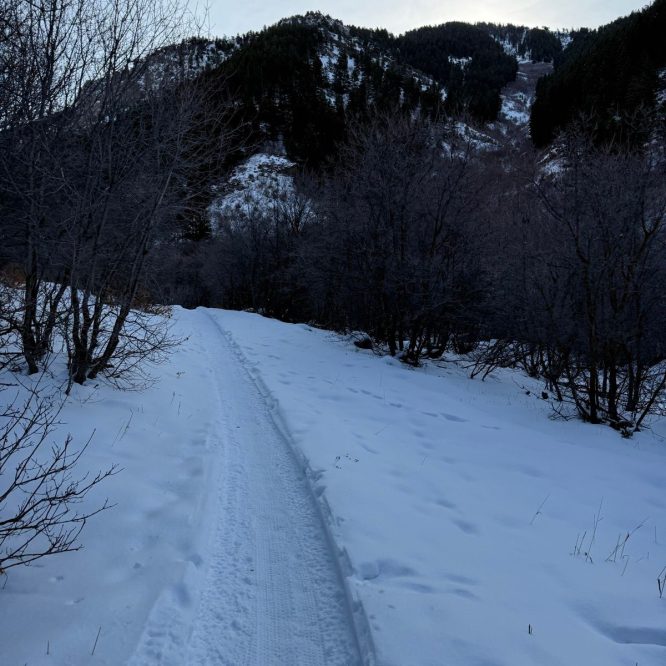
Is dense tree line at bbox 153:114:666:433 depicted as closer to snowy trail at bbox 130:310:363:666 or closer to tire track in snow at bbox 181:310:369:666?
tire track in snow at bbox 181:310:369:666

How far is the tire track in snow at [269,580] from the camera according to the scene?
2.69m

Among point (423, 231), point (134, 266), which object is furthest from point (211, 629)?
point (423, 231)

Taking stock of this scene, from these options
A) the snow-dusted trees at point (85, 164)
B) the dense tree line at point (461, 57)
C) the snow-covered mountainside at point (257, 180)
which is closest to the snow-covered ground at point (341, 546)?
the snow-dusted trees at point (85, 164)

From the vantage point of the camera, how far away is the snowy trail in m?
2.65

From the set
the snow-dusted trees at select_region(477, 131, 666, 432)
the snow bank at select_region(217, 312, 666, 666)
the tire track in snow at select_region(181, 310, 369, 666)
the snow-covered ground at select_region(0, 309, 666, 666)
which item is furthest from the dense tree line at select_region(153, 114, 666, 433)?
the tire track in snow at select_region(181, 310, 369, 666)

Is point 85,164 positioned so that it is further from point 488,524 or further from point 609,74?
point 609,74

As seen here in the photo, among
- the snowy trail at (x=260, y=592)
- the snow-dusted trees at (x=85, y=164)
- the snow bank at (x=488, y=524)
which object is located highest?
the snow-dusted trees at (x=85, y=164)

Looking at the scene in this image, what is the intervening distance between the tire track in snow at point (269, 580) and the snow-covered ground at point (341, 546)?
2 centimetres

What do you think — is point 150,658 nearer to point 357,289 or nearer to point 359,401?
point 359,401

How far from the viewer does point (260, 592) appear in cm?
315

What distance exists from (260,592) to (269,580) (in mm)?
143

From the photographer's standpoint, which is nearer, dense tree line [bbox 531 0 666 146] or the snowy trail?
the snowy trail

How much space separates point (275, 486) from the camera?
189 inches

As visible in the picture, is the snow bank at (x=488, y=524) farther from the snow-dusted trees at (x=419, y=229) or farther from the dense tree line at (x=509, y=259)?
the snow-dusted trees at (x=419, y=229)
